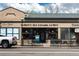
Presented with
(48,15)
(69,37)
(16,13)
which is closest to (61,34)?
(69,37)

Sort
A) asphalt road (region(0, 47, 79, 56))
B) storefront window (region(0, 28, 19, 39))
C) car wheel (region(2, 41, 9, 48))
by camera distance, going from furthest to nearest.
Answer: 1. storefront window (region(0, 28, 19, 39))
2. car wheel (region(2, 41, 9, 48))
3. asphalt road (region(0, 47, 79, 56))

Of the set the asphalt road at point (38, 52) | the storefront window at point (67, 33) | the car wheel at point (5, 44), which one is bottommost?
the asphalt road at point (38, 52)

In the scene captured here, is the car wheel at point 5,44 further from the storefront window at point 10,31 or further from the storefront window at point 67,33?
the storefront window at point 67,33

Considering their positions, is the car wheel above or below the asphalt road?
above

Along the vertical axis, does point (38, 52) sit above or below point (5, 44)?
below

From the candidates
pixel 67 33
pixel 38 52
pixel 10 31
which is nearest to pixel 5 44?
pixel 38 52

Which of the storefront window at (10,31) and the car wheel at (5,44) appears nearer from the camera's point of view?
the car wheel at (5,44)

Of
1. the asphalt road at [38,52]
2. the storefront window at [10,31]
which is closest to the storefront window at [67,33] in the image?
the storefront window at [10,31]

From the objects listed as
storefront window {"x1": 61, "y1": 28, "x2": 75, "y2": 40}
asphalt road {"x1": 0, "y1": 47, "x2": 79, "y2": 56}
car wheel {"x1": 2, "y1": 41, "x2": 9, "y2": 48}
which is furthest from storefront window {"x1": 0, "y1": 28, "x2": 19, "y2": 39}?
asphalt road {"x1": 0, "y1": 47, "x2": 79, "y2": 56}

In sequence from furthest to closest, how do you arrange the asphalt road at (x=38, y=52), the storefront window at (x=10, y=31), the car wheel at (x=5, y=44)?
the storefront window at (x=10, y=31) < the car wheel at (x=5, y=44) < the asphalt road at (x=38, y=52)

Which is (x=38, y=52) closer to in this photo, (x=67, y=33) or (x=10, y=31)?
(x=10, y=31)

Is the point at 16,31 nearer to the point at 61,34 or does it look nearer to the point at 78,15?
the point at 61,34

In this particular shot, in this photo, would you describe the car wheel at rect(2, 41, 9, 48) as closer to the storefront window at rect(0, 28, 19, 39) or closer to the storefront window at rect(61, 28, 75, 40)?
the storefront window at rect(0, 28, 19, 39)

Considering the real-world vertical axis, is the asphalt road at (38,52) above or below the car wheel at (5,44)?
below
